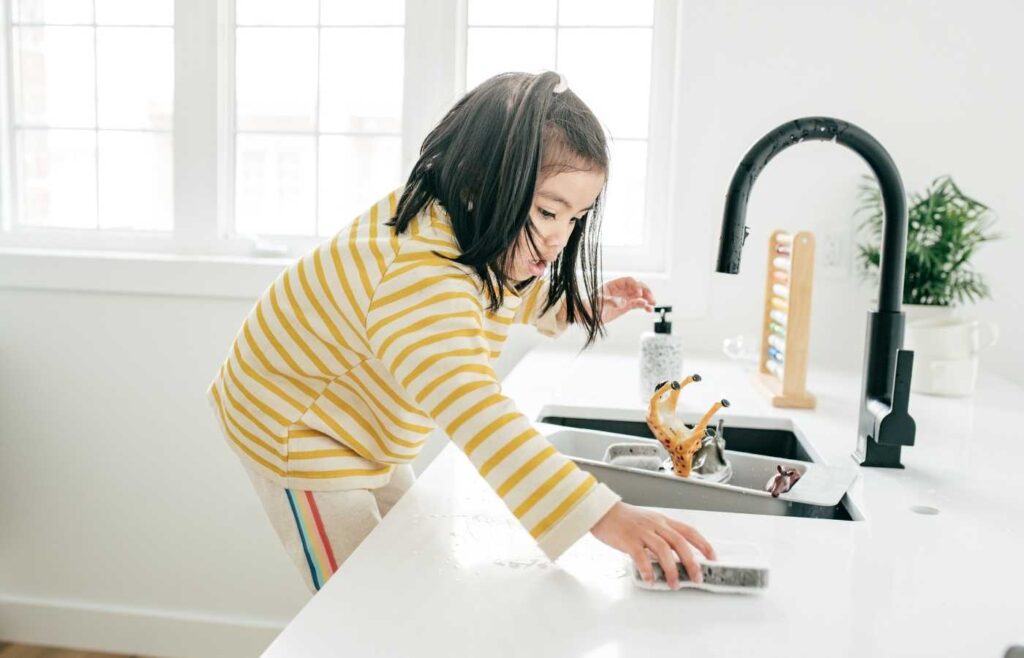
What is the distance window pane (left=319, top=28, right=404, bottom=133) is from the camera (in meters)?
2.38

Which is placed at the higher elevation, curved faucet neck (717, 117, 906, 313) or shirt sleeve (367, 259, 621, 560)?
curved faucet neck (717, 117, 906, 313)

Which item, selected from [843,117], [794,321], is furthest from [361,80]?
[794,321]

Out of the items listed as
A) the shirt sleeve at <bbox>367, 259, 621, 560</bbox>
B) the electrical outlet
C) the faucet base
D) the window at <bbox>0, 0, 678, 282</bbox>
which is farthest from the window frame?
the shirt sleeve at <bbox>367, 259, 621, 560</bbox>

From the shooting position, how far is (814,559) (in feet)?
2.91

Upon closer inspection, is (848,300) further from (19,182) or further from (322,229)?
(19,182)

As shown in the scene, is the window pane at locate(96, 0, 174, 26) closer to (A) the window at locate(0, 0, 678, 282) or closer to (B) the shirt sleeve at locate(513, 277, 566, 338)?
(A) the window at locate(0, 0, 678, 282)

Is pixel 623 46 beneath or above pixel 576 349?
above

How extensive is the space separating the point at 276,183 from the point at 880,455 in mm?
1703

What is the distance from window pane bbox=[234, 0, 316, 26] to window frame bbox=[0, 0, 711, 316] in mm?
29

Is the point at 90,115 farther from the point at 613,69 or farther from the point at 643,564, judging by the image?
the point at 643,564

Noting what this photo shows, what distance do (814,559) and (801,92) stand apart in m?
1.43

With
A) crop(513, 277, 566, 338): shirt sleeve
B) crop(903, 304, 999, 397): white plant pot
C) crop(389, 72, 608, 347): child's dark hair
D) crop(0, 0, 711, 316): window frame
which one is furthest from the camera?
crop(0, 0, 711, 316): window frame

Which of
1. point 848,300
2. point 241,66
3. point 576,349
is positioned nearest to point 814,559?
point 576,349

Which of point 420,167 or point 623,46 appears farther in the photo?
point 623,46
